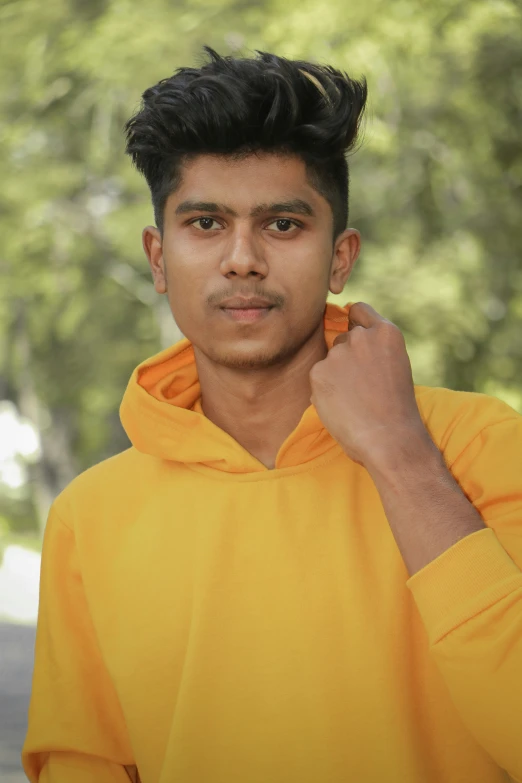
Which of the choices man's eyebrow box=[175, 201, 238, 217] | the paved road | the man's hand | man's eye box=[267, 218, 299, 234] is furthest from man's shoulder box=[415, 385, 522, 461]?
the paved road

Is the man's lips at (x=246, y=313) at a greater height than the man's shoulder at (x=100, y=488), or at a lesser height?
greater

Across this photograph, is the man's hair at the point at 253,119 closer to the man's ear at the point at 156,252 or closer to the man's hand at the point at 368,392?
the man's ear at the point at 156,252

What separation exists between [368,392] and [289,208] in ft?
1.28

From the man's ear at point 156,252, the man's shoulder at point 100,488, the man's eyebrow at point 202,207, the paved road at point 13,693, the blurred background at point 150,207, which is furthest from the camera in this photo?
the blurred background at point 150,207

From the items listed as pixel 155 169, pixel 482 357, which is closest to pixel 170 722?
pixel 155 169

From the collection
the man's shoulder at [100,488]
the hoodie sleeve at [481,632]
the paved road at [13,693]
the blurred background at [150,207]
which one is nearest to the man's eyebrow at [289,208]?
the man's shoulder at [100,488]

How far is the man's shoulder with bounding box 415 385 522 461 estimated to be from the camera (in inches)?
69.9

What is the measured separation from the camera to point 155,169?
2.07m

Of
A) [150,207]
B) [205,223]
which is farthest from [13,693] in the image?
[205,223]

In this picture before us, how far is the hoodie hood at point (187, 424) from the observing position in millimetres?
1941

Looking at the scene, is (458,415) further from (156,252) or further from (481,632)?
(156,252)

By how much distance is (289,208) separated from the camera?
6.17 ft

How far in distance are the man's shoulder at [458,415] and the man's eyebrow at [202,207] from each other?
491mm

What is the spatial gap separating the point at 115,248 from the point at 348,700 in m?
9.64
